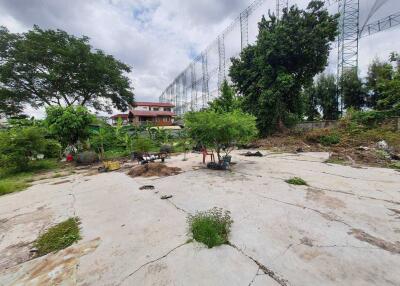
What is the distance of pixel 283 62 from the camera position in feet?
50.0

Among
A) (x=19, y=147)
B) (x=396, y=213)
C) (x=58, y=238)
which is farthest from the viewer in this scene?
(x=19, y=147)

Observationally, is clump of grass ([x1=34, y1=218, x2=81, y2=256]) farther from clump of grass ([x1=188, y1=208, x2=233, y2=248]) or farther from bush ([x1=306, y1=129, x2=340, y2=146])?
bush ([x1=306, y1=129, x2=340, y2=146])

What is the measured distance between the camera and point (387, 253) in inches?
85.9

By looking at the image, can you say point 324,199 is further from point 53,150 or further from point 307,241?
point 53,150

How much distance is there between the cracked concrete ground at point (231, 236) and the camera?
200 cm

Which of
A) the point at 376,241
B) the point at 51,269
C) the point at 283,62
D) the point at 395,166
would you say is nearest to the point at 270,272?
the point at 376,241

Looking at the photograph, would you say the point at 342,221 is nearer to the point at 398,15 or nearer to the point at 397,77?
the point at 397,77

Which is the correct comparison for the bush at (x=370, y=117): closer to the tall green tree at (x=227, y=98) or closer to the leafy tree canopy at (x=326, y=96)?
the tall green tree at (x=227, y=98)

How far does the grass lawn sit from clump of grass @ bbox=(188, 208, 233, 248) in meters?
6.68

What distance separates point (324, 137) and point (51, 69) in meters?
23.2

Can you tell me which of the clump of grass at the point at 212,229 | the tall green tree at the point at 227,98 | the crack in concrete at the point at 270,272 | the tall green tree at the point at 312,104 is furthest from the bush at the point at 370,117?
the crack in concrete at the point at 270,272

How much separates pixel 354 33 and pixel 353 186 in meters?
19.9

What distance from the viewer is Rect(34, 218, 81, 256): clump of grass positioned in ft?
8.88

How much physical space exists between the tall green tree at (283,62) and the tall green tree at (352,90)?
6980 millimetres
